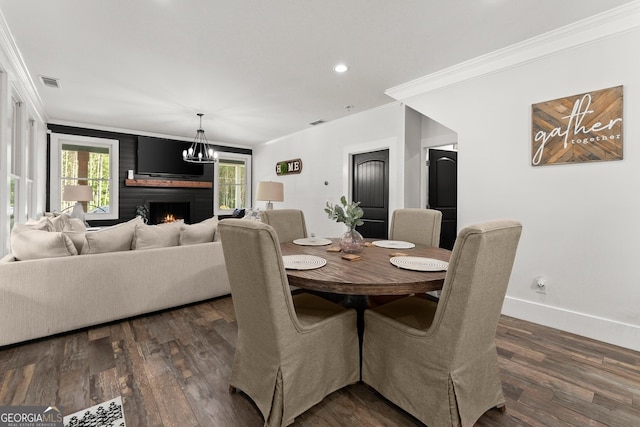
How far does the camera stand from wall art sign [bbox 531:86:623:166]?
2.32m

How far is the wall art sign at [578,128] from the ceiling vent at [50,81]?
5.30 metres

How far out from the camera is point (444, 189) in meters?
4.23

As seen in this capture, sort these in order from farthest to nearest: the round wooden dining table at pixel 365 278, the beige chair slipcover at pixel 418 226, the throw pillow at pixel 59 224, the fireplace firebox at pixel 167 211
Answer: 1. the fireplace firebox at pixel 167 211
2. the throw pillow at pixel 59 224
3. the beige chair slipcover at pixel 418 226
4. the round wooden dining table at pixel 365 278

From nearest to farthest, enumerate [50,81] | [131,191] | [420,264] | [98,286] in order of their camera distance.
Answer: [420,264] < [98,286] < [50,81] < [131,191]

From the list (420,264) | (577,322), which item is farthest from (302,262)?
(577,322)

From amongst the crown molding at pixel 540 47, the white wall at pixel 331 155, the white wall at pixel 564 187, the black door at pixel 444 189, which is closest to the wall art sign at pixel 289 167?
the white wall at pixel 331 155

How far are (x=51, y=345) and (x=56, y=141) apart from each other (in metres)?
4.69

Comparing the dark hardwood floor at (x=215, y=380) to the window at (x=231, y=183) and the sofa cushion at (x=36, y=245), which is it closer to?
the sofa cushion at (x=36, y=245)

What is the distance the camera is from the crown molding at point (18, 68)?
255cm

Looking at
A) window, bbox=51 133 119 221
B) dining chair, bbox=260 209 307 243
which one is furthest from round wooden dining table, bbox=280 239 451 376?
window, bbox=51 133 119 221

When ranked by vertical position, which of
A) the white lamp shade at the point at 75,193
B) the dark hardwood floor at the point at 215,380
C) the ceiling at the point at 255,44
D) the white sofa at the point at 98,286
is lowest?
the dark hardwood floor at the point at 215,380

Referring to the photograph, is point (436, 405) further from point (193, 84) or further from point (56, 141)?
point (56, 141)

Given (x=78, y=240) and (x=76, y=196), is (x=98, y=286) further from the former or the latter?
(x=76, y=196)

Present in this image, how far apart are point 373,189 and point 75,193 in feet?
16.2
